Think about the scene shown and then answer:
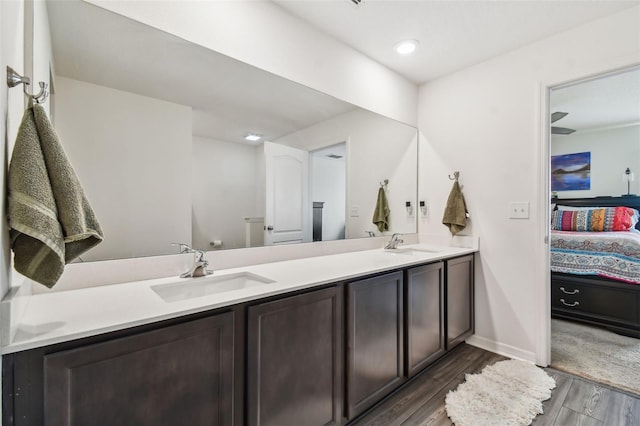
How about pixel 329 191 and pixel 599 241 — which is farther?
pixel 599 241

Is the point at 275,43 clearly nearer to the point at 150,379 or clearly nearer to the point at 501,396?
the point at 150,379

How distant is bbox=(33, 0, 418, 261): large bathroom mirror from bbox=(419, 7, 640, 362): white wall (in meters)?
0.99

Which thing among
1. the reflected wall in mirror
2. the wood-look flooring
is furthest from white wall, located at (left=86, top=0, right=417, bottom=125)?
the reflected wall in mirror

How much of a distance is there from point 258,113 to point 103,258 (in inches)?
44.7

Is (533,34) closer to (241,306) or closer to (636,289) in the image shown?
(636,289)

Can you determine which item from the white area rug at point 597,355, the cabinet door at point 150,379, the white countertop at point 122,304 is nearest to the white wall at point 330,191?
the white countertop at point 122,304

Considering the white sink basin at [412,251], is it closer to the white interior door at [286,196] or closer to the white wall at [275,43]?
the white interior door at [286,196]

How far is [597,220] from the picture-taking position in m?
3.46

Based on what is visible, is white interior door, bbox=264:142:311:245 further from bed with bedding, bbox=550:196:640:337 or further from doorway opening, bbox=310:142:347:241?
bed with bedding, bbox=550:196:640:337

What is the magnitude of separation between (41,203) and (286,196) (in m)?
1.31

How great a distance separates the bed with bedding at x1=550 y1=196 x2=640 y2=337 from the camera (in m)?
2.66

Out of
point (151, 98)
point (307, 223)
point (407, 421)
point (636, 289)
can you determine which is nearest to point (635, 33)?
point (636, 289)

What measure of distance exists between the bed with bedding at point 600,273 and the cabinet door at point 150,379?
137 inches

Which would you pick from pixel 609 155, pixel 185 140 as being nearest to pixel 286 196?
pixel 185 140
